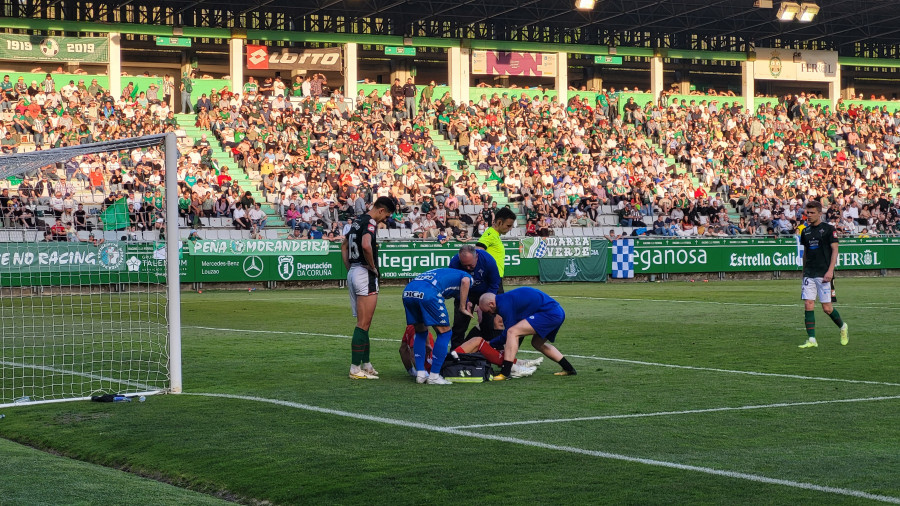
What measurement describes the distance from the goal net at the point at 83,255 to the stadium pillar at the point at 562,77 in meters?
33.0

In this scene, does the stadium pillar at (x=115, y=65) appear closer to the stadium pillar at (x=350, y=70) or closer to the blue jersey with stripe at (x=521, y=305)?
the stadium pillar at (x=350, y=70)

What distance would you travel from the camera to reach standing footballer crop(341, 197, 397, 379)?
11.8 meters

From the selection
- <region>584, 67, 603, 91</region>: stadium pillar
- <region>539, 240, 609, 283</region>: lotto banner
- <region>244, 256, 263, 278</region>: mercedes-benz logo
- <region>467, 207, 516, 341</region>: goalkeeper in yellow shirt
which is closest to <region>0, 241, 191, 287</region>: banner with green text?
<region>467, 207, 516, 341</region>: goalkeeper in yellow shirt

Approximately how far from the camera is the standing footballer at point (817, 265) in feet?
51.6

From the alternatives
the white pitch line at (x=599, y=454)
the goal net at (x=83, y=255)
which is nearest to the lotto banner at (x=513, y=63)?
the goal net at (x=83, y=255)

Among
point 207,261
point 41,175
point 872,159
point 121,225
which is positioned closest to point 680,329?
point 121,225

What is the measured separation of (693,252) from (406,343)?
28123 millimetres

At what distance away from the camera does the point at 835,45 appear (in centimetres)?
6219

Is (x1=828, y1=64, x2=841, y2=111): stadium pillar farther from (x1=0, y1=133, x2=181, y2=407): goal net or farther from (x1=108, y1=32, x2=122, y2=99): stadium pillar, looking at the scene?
(x1=0, y1=133, x2=181, y2=407): goal net

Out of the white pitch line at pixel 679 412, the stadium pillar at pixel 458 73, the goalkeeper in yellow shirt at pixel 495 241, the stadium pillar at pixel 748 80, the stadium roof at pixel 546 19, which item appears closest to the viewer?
the white pitch line at pixel 679 412

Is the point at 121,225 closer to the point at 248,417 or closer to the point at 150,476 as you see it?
the point at 248,417

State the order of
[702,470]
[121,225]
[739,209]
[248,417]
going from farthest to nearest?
1. [739,209]
2. [121,225]
3. [248,417]
4. [702,470]

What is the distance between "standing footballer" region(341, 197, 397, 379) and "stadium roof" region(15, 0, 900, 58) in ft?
119

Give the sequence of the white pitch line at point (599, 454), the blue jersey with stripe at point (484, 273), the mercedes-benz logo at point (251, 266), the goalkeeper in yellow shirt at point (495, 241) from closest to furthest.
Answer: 1. the white pitch line at point (599, 454)
2. the blue jersey with stripe at point (484, 273)
3. the goalkeeper in yellow shirt at point (495, 241)
4. the mercedes-benz logo at point (251, 266)
